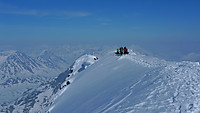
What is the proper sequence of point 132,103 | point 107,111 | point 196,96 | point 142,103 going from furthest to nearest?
point 107,111 → point 132,103 → point 142,103 → point 196,96

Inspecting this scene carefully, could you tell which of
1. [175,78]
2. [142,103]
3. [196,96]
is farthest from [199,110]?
[175,78]

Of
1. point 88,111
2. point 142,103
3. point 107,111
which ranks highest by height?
point 142,103

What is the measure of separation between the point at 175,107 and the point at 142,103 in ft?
8.85

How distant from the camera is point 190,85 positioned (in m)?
14.2

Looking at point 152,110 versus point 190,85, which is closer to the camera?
point 152,110

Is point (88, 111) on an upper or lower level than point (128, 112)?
lower

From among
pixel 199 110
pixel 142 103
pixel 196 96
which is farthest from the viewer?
pixel 142 103

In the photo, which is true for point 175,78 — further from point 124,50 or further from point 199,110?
point 124,50

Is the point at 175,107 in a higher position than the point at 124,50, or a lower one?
lower

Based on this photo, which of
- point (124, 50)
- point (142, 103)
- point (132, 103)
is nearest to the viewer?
point (142, 103)

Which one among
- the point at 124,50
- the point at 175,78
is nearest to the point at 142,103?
the point at 175,78

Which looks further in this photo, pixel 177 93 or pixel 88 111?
pixel 88 111

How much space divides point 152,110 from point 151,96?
2637mm

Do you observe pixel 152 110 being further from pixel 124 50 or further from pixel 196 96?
pixel 124 50
